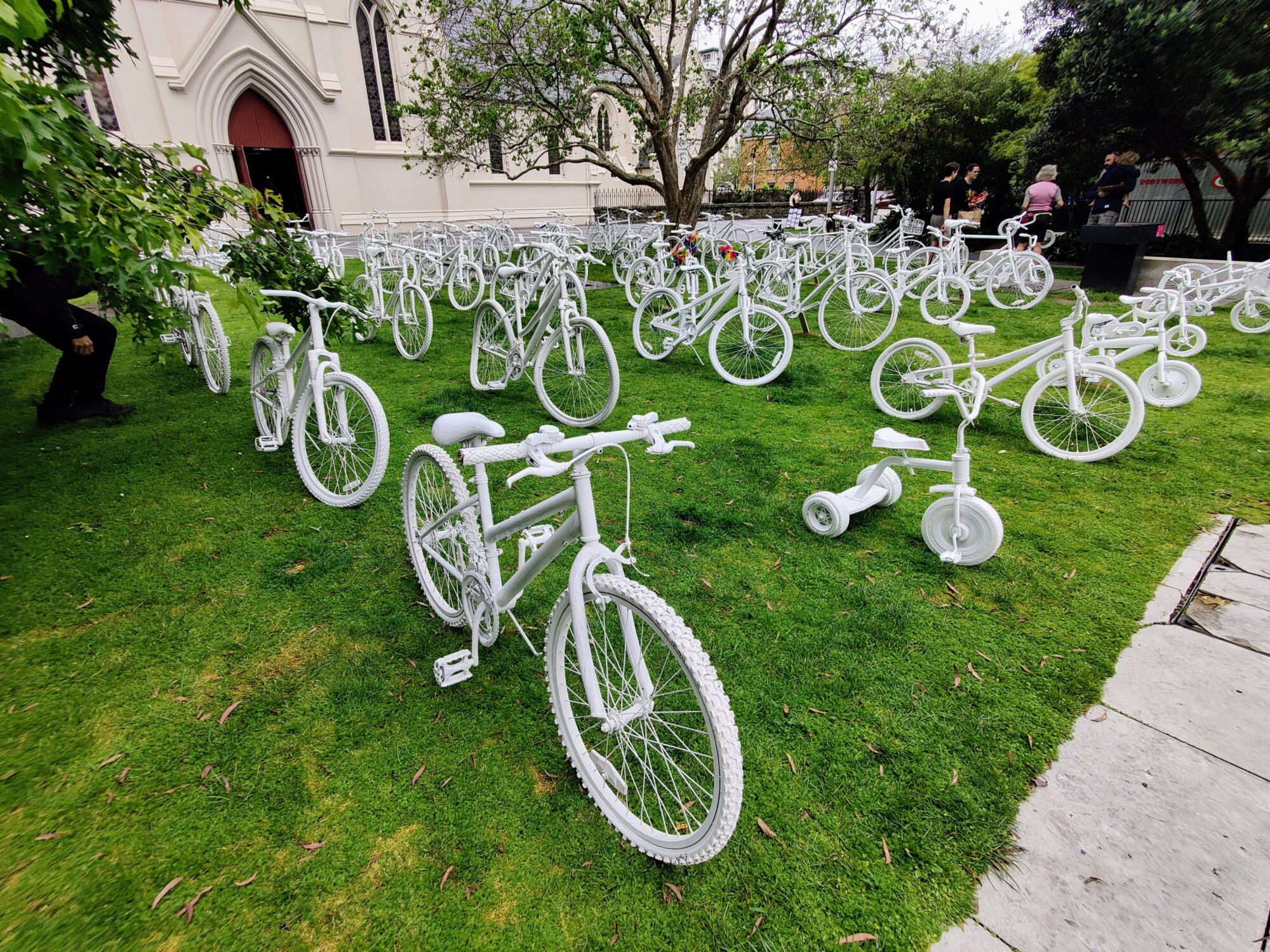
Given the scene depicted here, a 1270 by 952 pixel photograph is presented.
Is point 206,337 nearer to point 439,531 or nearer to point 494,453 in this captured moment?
point 439,531

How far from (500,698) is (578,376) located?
3117mm

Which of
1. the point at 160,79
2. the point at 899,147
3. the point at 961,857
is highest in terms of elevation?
the point at 160,79

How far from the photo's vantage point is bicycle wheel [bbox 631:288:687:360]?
669 centimetres

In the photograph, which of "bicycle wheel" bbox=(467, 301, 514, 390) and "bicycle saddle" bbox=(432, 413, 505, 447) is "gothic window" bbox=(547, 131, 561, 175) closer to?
"bicycle wheel" bbox=(467, 301, 514, 390)

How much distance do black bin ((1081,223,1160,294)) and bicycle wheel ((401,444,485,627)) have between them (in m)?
11.7

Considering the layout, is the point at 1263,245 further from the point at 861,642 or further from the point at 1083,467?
the point at 861,642

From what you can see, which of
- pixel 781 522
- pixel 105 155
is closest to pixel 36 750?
pixel 105 155

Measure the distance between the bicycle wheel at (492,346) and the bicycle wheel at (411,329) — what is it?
4.56ft

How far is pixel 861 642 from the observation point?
271cm

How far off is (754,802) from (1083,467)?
3.84m

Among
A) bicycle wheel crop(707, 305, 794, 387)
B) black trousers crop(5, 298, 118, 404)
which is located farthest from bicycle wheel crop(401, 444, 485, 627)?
bicycle wheel crop(707, 305, 794, 387)

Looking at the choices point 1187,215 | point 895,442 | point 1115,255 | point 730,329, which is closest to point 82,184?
point 895,442

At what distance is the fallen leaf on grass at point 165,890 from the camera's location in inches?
67.9

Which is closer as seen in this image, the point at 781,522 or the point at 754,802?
the point at 754,802
